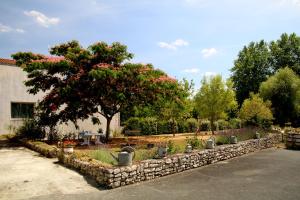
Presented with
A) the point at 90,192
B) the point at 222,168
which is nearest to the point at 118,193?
the point at 90,192

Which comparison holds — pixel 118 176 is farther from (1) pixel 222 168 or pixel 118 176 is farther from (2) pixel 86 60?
(2) pixel 86 60

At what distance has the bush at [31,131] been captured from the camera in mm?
19344

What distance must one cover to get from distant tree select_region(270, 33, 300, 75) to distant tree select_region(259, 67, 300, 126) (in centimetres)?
1783

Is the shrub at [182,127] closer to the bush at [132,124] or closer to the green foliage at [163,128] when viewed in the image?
the green foliage at [163,128]

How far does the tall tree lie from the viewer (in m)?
51.9

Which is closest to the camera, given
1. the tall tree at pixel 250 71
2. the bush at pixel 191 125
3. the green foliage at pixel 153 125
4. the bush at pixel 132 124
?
the bush at pixel 132 124

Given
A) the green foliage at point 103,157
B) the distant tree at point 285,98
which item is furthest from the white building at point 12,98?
the distant tree at point 285,98

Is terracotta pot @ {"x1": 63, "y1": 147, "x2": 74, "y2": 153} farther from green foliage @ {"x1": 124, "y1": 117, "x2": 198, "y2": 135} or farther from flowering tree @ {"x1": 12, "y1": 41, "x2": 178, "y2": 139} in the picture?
green foliage @ {"x1": 124, "y1": 117, "x2": 198, "y2": 135}

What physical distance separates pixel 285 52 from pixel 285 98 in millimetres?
22971

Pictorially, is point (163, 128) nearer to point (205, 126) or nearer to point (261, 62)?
point (205, 126)

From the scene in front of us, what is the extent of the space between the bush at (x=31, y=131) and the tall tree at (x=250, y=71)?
3863 cm

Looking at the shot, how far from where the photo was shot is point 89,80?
56.4ft

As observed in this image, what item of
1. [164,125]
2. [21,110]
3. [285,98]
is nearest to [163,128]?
[164,125]

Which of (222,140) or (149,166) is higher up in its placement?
(222,140)
